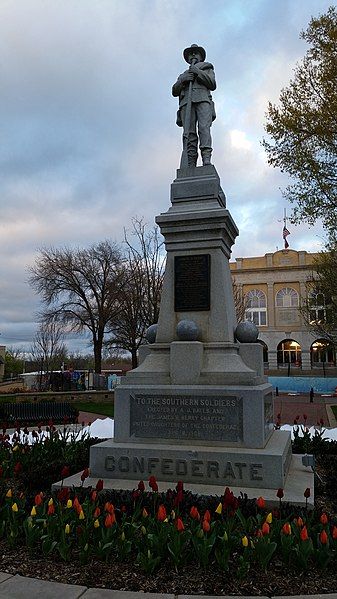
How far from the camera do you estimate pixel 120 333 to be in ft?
102

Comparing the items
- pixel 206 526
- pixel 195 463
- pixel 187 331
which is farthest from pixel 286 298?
pixel 206 526

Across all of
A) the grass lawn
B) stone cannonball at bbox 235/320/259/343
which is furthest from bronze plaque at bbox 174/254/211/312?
the grass lawn

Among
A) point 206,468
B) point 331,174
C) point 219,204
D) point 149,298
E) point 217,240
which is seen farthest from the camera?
point 149,298

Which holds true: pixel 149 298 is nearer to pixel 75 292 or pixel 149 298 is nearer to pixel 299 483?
pixel 75 292

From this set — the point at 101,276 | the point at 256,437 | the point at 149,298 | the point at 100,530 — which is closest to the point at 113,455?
the point at 256,437

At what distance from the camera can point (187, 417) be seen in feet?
20.4

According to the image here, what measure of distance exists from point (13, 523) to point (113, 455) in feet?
6.81

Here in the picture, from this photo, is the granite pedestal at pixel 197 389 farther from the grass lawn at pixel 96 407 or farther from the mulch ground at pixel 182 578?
the grass lawn at pixel 96 407

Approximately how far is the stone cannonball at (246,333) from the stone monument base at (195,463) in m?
1.48

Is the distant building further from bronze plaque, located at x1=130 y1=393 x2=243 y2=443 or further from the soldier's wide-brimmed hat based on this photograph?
bronze plaque, located at x1=130 y1=393 x2=243 y2=443

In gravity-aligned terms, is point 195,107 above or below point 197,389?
above

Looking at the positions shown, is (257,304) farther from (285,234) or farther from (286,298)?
(285,234)

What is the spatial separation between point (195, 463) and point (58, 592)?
2.68 meters

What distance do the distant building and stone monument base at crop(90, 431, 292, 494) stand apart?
53.6 m
